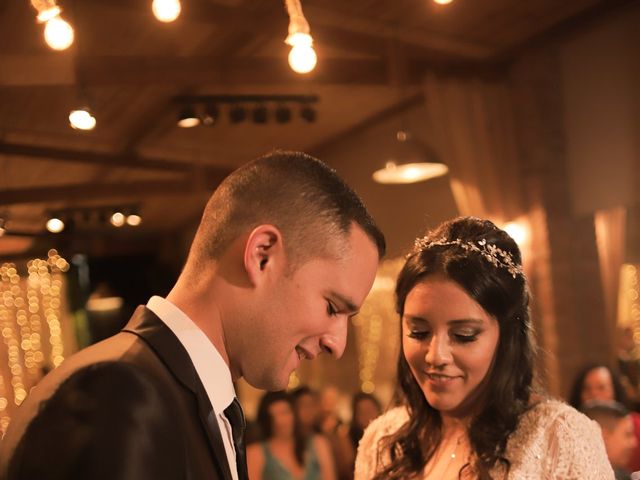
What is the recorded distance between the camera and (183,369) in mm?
1212

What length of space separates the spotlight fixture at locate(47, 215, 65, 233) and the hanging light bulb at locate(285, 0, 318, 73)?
6.48 m

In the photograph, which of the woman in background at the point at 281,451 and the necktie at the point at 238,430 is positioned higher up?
the necktie at the point at 238,430

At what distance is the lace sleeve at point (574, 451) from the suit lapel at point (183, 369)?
3.82 feet

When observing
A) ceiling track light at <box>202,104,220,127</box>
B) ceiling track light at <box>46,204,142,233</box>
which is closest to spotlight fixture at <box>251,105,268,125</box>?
ceiling track light at <box>202,104,220,127</box>

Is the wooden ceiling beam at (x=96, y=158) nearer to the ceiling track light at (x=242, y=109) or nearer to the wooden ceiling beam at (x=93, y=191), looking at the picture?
the wooden ceiling beam at (x=93, y=191)

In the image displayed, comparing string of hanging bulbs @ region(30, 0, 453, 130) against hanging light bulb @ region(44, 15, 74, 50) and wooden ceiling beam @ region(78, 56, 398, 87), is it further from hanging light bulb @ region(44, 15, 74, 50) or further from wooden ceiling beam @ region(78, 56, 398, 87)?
wooden ceiling beam @ region(78, 56, 398, 87)

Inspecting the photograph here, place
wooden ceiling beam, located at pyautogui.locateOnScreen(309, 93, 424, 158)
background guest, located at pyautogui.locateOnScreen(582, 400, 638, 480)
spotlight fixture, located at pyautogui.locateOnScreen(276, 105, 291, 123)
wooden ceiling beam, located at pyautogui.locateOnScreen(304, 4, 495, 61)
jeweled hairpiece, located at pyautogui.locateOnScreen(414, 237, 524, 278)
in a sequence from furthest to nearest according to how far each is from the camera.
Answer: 1. wooden ceiling beam, located at pyautogui.locateOnScreen(309, 93, 424, 158)
2. spotlight fixture, located at pyautogui.locateOnScreen(276, 105, 291, 123)
3. wooden ceiling beam, located at pyautogui.locateOnScreen(304, 4, 495, 61)
4. background guest, located at pyautogui.locateOnScreen(582, 400, 638, 480)
5. jeweled hairpiece, located at pyautogui.locateOnScreen(414, 237, 524, 278)

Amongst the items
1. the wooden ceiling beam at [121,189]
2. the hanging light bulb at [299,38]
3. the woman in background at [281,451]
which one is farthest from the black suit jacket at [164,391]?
the wooden ceiling beam at [121,189]

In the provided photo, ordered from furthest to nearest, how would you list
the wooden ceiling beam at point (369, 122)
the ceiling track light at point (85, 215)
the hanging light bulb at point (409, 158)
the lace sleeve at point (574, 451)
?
the ceiling track light at point (85, 215) → the wooden ceiling beam at point (369, 122) → the hanging light bulb at point (409, 158) → the lace sleeve at point (574, 451)

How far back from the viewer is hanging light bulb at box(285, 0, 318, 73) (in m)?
2.71

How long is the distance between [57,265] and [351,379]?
17.1 feet

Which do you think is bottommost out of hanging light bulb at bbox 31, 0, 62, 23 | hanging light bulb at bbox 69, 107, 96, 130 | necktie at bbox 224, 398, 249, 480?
necktie at bbox 224, 398, 249, 480

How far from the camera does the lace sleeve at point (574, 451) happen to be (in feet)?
6.87

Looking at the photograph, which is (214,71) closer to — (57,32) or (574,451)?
(57,32)
